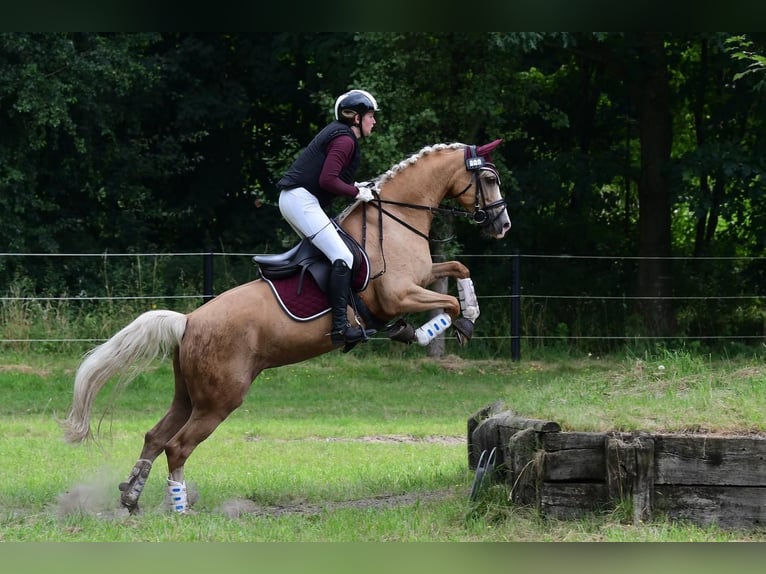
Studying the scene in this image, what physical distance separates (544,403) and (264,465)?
12.2 feet

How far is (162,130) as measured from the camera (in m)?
24.2

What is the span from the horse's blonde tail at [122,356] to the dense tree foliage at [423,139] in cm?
981

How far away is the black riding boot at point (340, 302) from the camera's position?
7.95 metres

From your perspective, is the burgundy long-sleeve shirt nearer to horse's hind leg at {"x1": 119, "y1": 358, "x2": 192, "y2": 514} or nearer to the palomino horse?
the palomino horse

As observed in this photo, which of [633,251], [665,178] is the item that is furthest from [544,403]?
[633,251]

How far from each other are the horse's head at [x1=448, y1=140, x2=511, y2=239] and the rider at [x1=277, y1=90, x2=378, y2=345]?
83 cm

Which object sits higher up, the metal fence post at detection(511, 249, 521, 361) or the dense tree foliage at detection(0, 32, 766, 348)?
the dense tree foliage at detection(0, 32, 766, 348)

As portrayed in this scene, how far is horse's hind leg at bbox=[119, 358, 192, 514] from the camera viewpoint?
7.80m

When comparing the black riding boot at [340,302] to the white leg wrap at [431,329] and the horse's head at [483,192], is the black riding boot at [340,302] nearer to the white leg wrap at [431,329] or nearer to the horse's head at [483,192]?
the white leg wrap at [431,329]

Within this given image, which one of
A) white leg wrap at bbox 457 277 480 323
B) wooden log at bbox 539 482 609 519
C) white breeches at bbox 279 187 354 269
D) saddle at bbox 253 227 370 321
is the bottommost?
wooden log at bbox 539 482 609 519

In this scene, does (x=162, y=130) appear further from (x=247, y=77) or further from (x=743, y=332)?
(x=743, y=332)

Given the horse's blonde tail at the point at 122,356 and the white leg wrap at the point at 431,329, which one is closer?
the horse's blonde tail at the point at 122,356

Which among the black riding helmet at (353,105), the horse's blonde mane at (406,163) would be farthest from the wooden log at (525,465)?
the black riding helmet at (353,105)

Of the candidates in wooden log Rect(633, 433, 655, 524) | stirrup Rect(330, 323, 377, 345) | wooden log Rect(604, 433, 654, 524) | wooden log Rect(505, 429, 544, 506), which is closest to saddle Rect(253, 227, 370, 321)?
stirrup Rect(330, 323, 377, 345)
